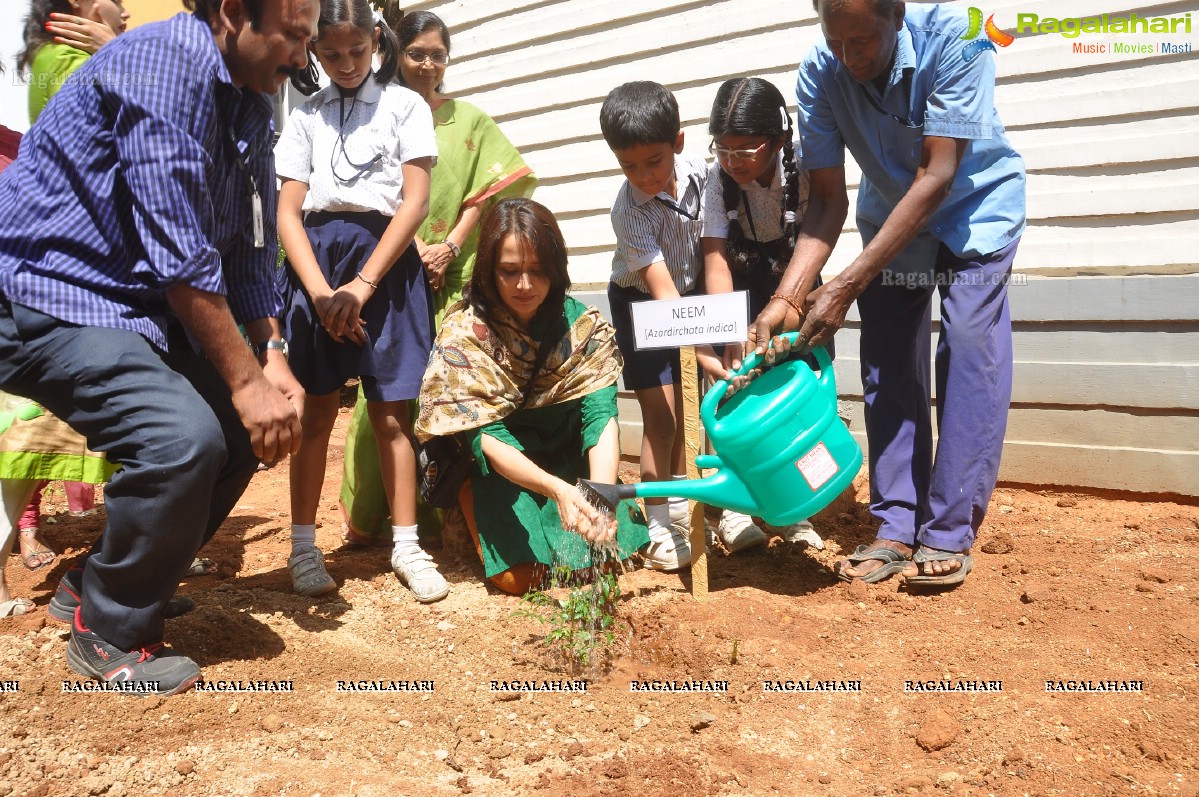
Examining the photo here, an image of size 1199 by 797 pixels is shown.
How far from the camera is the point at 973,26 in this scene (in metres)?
3.07

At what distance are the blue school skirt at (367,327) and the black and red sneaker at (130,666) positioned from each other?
1.05 m

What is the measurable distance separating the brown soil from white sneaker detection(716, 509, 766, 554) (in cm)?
9

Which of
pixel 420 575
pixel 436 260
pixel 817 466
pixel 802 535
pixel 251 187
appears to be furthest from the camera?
pixel 436 260

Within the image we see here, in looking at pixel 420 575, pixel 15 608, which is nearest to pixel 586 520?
pixel 420 575

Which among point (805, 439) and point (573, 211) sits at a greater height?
point (573, 211)

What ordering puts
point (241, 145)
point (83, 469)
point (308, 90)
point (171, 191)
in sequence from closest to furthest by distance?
point (171, 191), point (241, 145), point (83, 469), point (308, 90)

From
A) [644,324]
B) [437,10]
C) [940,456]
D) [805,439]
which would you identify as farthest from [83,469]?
[437,10]

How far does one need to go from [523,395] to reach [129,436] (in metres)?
1.34

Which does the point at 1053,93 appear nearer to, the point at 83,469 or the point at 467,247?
the point at 467,247

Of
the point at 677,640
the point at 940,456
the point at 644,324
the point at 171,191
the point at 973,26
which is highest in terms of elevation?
the point at 973,26

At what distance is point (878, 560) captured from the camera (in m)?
3.20

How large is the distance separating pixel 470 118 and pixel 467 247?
0.55 meters

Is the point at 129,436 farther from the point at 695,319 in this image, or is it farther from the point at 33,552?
the point at 33,552

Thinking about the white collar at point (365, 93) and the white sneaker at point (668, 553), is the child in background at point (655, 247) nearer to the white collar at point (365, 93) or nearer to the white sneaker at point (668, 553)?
the white sneaker at point (668, 553)
